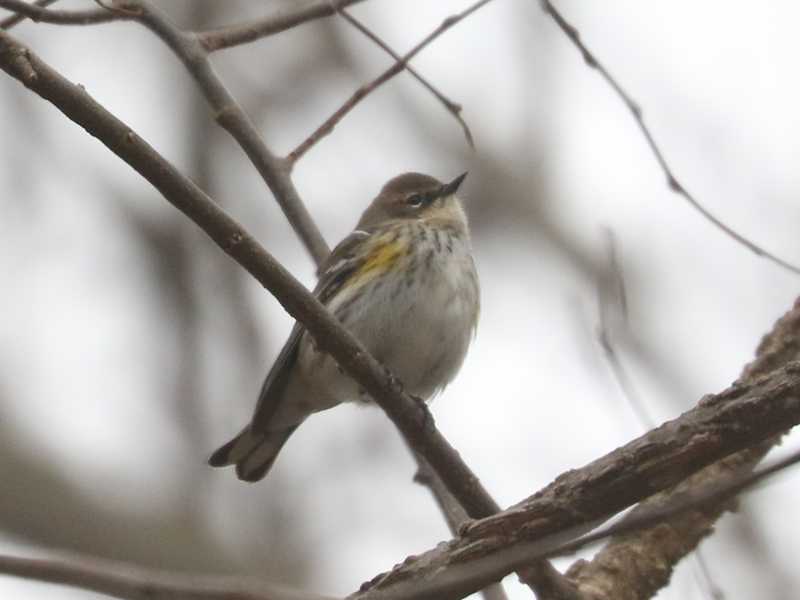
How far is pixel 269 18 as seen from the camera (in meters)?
5.38

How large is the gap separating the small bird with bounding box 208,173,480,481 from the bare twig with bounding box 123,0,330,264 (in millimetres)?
877

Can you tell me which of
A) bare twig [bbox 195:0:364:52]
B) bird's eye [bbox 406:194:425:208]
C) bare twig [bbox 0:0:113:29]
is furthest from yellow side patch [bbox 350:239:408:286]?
bare twig [bbox 0:0:113:29]

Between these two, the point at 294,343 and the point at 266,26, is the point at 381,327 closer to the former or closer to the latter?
the point at 294,343

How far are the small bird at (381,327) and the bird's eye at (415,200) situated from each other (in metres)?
0.60

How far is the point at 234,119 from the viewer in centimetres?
559

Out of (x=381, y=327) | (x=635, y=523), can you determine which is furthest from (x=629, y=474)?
(x=381, y=327)

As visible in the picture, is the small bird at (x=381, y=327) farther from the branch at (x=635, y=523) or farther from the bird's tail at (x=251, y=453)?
the branch at (x=635, y=523)

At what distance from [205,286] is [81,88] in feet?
26.8

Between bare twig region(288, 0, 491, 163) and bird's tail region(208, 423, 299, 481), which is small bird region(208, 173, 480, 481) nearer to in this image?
bird's tail region(208, 423, 299, 481)

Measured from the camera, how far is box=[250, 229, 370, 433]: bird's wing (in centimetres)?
731

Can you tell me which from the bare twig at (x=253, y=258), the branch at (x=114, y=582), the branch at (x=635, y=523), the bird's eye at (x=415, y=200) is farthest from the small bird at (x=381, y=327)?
the branch at (x=114, y=582)

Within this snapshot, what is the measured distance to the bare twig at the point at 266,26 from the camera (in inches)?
208

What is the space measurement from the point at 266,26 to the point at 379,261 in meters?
2.44

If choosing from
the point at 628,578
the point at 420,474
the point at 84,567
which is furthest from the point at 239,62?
the point at 84,567
